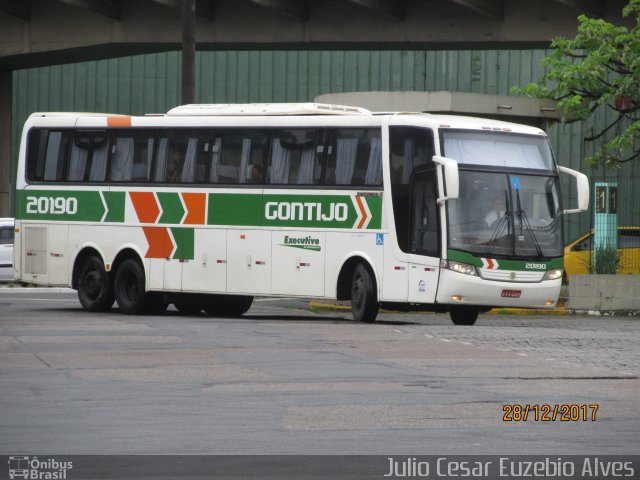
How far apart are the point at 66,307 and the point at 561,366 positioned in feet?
48.2

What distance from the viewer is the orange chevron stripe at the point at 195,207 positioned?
2645cm

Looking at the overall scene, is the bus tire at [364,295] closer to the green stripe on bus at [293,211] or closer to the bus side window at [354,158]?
the green stripe on bus at [293,211]

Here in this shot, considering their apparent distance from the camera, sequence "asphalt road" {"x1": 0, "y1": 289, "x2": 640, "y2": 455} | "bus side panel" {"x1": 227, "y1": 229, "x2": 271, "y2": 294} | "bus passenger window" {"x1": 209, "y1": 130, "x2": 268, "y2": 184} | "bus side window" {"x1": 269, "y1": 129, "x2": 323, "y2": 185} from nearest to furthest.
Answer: "asphalt road" {"x1": 0, "y1": 289, "x2": 640, "y2": 455}
"bus side window" {"x1": 269, "y1": 129, "x2": 323, "y2": 185}
"bus side panel" {"x1": 227, "y1": 229, "x2": 271, "y2": 294}
"bus passenger window" {"x1": 209, "y1": 130, "x2": 268, "y2": 184}

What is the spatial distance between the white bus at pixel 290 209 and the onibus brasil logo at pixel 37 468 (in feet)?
45.6

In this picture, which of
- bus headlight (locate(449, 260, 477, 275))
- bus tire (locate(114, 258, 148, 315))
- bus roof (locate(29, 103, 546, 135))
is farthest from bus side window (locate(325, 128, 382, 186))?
bus tire (locate(114, 258, 148, 315))

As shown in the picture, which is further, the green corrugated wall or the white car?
the green corrugated wall

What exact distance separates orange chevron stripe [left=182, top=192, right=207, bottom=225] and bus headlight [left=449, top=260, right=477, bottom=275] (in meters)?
4.97

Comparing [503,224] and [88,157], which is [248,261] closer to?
[88,157]

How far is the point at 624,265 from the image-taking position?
3275 centimetres

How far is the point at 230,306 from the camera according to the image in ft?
93.6

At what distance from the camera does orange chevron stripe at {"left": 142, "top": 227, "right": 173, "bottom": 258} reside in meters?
26.9

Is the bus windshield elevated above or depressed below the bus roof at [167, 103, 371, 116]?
below

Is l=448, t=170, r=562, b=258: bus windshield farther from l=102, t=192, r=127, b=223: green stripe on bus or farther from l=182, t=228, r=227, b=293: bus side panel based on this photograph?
l=102, t=192, r=127, b=223: green stripe on bus

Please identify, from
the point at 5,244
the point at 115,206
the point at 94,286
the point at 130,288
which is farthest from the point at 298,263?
the point at 5,244
